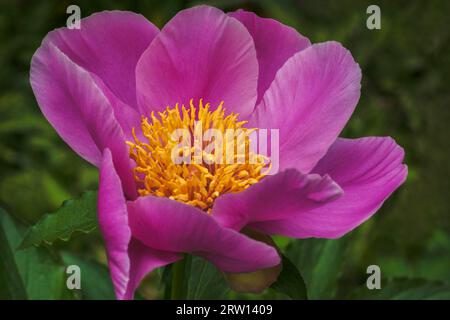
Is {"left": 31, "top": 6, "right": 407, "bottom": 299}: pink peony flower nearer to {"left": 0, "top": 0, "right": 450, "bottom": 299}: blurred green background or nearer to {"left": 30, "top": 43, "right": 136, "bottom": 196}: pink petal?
{"left": 30, "top": 43, "right": 136, "bottom": 196}: pink petal

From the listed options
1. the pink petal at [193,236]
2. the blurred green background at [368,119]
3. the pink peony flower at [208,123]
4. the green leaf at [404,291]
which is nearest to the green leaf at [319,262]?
the green leaf at [404,291]

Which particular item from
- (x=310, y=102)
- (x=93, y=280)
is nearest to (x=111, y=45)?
(x=310, y=102)

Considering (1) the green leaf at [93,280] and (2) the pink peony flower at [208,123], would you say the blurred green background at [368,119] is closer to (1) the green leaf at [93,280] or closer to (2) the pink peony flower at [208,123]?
(1) the green leaf at [93,280]

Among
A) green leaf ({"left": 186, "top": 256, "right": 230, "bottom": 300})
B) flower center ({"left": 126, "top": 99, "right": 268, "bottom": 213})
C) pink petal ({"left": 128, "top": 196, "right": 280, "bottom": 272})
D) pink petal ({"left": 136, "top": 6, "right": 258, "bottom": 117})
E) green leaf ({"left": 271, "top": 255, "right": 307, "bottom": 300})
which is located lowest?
green leaf ({"left": 186, "top": 256, "right": 230, "bottom": 300})

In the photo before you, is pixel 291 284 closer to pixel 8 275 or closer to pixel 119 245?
pixel 119 245

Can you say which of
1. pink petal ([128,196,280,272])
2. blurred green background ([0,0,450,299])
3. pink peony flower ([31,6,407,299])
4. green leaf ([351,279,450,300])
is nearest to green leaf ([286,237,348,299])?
green leaf ([351,279,450,300])
